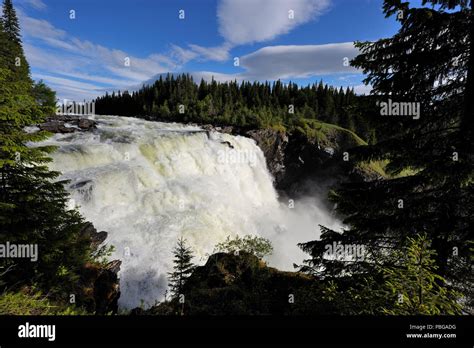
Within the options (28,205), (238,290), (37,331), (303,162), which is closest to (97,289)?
(28,205)

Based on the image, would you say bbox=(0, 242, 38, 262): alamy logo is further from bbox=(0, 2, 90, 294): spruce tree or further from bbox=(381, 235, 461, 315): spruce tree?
bbox=(381, 235, 461, 315): spruce tree

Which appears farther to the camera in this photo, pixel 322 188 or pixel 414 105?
pixel 322 188

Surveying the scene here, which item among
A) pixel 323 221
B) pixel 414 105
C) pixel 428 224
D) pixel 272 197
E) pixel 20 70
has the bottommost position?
pixel 323 221

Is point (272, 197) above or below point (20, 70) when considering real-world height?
below

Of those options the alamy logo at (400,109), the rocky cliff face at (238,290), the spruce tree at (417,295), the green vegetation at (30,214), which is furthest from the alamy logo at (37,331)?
the alamy logo at (400,109)

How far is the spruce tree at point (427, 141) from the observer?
562 cm

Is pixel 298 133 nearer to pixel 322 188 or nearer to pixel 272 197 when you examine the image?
pixel 322 188

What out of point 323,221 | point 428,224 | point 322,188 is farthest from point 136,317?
point 322,188

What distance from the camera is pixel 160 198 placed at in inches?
955

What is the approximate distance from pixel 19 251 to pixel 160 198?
16260 mm

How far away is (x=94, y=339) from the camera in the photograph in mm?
3637

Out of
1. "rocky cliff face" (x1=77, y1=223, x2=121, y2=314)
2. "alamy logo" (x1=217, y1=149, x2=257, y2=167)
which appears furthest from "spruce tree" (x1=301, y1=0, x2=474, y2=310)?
"alamy logo" (x1=217, y1=149, x2=257, y2=167)

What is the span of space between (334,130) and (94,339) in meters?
56.5

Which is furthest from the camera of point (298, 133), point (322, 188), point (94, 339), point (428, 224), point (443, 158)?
point (298, 133)
